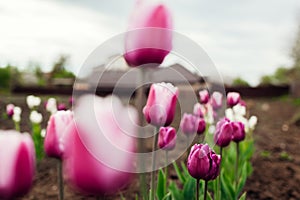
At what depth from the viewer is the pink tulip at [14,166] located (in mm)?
733

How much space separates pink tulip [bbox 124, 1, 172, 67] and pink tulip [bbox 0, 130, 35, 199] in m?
0.38

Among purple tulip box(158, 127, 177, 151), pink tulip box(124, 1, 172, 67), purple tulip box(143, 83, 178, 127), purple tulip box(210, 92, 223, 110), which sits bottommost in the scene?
purple tulip box(158, 127, 177, 151)

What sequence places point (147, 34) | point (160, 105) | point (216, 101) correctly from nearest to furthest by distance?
point (147, 34), point (160, 105), point (216, 101)

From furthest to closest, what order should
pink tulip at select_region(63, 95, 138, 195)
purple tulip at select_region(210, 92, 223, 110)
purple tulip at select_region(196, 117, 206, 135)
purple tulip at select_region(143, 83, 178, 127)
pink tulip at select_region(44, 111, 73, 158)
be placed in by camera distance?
1. purple tulip at select_region(210, 92, 223, 110)
2. purple tulip at select_region(196, 117, 206, 135)
3. purple tulip at select_region(143, 83, 178, 127)
4. pink tulip at select_region(44, 111, 73, 158)
5. pink tulip at select_region(63, 95, 138, 195)

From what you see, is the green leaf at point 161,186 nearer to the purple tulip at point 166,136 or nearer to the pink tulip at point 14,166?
the purple tulip at point 166,136

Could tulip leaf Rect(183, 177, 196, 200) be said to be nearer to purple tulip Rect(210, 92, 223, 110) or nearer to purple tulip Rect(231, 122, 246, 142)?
purple tulip Rect(231, 122, 246, 142)

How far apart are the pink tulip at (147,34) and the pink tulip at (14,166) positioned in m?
0.38

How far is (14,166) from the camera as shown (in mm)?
739

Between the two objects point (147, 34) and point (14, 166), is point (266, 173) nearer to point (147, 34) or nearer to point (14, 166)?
point (147, 34)

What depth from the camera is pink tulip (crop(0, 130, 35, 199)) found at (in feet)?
2.40

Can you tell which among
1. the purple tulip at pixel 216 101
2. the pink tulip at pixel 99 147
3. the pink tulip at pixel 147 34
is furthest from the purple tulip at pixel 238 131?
the pink tulip at pixel 99 147

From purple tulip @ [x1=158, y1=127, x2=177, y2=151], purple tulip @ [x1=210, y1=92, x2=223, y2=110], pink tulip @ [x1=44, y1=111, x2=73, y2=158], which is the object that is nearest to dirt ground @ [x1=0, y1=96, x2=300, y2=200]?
purple tulip @ [x1=158, y1=127, x2=177, y2=151]

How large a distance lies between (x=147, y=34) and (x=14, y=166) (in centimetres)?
46

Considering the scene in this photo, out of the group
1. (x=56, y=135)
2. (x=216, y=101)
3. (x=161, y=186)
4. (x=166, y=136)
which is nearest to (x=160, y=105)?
(x=56, y=135)
